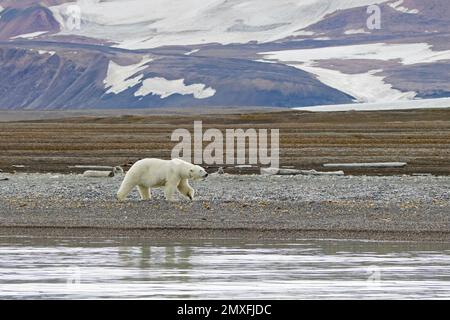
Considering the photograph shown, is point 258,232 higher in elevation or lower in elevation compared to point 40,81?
higher

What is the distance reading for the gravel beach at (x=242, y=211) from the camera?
1884cm

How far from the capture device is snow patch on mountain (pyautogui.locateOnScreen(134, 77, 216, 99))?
163875mm

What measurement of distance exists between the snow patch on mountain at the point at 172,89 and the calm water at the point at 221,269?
14628 centimetres

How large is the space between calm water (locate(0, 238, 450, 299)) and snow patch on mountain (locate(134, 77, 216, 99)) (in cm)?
14628

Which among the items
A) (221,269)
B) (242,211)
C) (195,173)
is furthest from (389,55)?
(221,269)

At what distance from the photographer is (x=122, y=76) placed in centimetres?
17638

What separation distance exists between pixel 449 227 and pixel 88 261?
22.0 feet

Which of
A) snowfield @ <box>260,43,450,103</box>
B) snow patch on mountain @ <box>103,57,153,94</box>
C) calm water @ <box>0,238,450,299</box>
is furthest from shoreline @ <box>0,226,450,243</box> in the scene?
snow patch on mountain @ <box>103,57,153,94</box>


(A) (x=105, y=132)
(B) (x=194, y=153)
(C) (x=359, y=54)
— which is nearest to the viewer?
(B) (x=194, y=153)

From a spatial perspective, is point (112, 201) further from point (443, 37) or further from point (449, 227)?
point (443, 37)

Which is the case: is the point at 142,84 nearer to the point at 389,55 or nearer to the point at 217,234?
the point at 389,55

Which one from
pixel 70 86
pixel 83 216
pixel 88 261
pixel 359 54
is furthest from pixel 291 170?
pixel 359 54

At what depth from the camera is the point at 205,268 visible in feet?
46.4

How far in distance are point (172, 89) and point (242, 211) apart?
143 m
